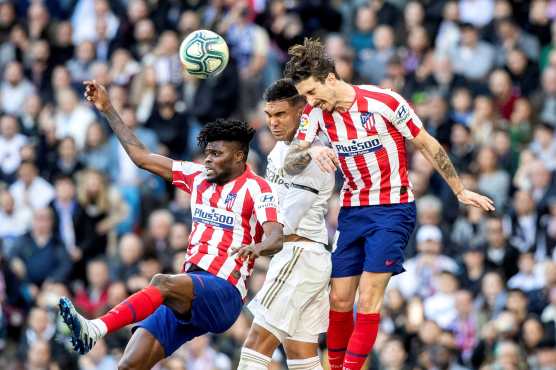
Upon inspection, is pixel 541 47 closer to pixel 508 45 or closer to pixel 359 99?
pixel 508 45

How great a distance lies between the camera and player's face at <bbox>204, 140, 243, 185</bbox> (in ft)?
38.4

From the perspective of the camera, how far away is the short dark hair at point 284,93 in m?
12.2

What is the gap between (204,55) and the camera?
39.9 feet

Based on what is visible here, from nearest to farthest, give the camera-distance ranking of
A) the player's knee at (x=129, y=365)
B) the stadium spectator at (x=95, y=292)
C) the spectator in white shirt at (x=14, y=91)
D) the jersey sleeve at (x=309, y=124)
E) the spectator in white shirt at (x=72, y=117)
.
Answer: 1. the player's knee at (x=129, y=365)
2. the jersey sleeve at (x=309, y=124)
3. the stadium spectator at (x=95, y=292)
4. the spectator in white shirt at (x=72, y=117)
5. the spectator in white shirt at (x=14, y=91)

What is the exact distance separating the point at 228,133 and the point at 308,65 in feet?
2.81

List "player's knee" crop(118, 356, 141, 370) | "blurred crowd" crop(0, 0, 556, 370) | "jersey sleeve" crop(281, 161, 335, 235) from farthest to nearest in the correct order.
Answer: "blurred crowd" crop(0, 0, 556, 370) → "jersey sleeve" crop(281, 161, 335, 235) → "player's knee" crop(118, 356, 141, 370)

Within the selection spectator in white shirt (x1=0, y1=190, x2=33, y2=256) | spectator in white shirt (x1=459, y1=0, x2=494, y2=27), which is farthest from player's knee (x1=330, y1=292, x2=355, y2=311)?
spectator in white shirt (x1=459, y1=0, x2=494, y2=27)

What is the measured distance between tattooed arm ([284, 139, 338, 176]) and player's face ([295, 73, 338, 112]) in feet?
1.12

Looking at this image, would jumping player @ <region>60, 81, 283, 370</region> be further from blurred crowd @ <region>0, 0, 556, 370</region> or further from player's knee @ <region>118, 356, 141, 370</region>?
blurred crowd @ <region>0, 0, 556, 370</region>

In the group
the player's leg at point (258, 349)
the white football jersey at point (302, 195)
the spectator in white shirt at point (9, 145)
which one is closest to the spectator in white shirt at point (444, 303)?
the white football jersey at point (302, 195)

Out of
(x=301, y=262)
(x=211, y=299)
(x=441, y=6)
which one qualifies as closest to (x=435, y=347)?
(x=301, y=262)

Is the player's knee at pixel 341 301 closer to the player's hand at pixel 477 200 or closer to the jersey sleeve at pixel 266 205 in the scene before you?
the jersey sleeve at pixel 266 205

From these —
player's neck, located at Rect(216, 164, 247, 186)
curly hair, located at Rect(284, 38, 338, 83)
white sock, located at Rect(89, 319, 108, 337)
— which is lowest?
white sock, located at Rect(89, 319, 108, 337)

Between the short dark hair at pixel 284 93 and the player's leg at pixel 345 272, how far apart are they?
1.04 metres
